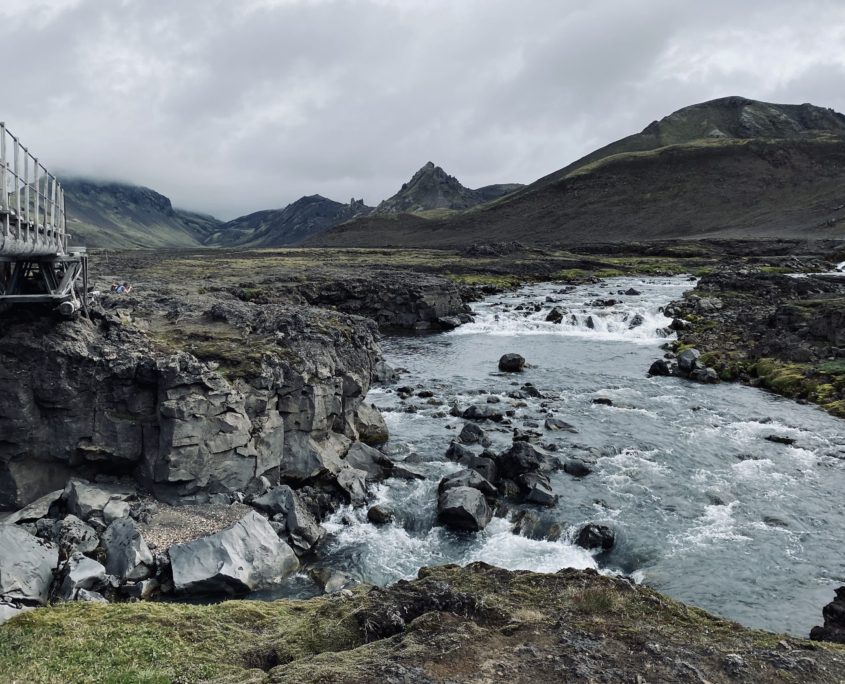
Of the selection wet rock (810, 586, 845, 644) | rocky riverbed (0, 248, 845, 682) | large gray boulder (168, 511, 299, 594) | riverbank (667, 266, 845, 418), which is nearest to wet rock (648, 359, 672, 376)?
riverbank (667, 266, 845, 418)

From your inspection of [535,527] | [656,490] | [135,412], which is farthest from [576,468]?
[135,412]

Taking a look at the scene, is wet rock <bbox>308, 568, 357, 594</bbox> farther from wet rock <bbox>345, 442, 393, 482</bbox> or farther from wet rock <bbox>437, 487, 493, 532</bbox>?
wet rock <bbox>345, 442, 393, 482</bbox>

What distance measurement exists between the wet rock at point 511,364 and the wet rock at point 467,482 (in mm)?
25663

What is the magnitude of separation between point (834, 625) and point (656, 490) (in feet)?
47.6

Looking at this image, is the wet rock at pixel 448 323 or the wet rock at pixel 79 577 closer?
the wet rock at pixel 79 577

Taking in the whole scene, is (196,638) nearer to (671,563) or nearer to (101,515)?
(101,515)

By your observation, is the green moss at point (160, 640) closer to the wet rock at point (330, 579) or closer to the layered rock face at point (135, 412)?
the wet rock at point (330, 579)

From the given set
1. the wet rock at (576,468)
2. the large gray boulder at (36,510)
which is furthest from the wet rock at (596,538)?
the large gray boulder at (36,510)

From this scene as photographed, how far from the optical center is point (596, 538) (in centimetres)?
2423

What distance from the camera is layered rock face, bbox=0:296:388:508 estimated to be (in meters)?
23.2

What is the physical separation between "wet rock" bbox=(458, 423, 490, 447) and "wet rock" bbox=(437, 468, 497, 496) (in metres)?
6.04

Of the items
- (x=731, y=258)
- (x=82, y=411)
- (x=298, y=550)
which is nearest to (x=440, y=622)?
(x=298, y=550)

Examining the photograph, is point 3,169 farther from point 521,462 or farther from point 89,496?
point 521,462

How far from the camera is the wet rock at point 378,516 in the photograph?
25.8m
